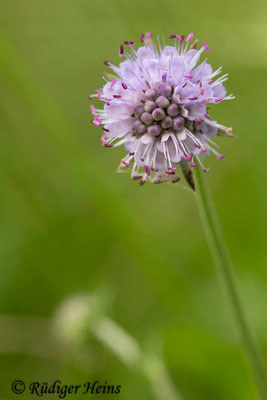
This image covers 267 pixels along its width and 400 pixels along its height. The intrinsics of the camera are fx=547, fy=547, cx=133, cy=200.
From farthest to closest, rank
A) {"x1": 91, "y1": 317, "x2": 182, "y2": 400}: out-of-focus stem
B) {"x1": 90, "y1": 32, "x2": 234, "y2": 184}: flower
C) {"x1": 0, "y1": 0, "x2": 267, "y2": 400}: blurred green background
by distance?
1. {"x1": 0, "y1": 0, "x2": 267, "y2": 400}: blurred green background
2. {"x1": 91, "y1": 317, "x2": 182, "y2": 400}: out-of-focus stem
3. {"x1": 90, "y1": 32, "x2": 234, "y2": 184}: flower

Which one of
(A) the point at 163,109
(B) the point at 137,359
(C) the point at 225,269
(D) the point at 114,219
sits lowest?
(C) the point at 225,269

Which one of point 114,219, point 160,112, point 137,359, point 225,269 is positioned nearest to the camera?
point 160,112

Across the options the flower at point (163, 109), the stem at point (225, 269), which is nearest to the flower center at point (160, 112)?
the flower at point (163, 109)

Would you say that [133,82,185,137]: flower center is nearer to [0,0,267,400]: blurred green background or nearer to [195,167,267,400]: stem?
[195,167,267,400]: stem

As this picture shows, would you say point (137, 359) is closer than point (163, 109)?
No

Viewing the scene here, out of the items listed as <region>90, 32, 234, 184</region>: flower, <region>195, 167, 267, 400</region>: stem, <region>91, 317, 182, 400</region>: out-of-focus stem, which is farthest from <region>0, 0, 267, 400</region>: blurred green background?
<region>90, 32, 234, 184</region>: flower

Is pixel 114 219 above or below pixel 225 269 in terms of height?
above

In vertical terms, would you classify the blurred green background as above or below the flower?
above

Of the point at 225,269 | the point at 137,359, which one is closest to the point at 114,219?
the point at 137,359

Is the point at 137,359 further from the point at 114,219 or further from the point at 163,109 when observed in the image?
the point at 163,109
